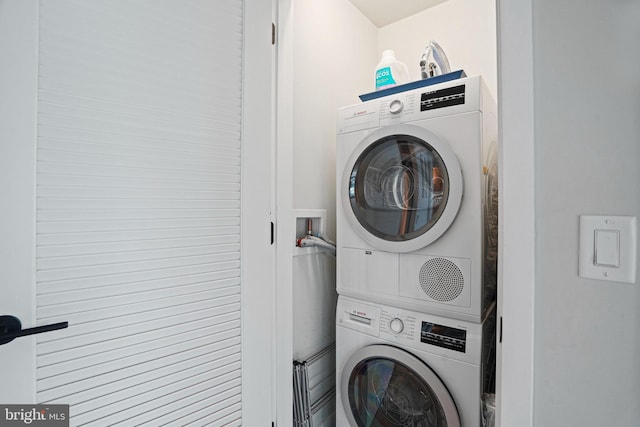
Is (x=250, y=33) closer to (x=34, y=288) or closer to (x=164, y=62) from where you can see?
(x=164, y=62)

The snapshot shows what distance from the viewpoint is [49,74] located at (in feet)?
2.34

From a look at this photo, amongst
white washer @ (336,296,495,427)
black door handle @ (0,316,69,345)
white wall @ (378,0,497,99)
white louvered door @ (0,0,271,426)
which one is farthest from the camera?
white wall @ (378,0,497,99)

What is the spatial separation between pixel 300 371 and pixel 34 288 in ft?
3.57

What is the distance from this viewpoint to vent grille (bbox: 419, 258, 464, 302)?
112cm

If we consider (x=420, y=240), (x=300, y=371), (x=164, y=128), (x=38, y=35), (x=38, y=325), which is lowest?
(x=300, y=371)

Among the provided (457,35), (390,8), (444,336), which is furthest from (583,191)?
(390,8)

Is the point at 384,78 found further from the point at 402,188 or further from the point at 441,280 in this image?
the point at 441,280

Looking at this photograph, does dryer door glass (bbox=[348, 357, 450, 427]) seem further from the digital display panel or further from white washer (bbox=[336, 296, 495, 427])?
the digital display panel

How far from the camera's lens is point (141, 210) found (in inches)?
34.2

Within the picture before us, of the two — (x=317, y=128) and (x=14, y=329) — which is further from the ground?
(x=317, y=128)

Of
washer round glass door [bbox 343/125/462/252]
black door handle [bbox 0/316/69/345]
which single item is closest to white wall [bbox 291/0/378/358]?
washer round glass door [bbox 343/125/462/252]

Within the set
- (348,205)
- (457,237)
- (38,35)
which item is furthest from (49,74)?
(457,237)

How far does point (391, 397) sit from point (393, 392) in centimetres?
3

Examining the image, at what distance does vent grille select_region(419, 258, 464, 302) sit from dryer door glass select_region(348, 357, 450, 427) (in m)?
0.35
